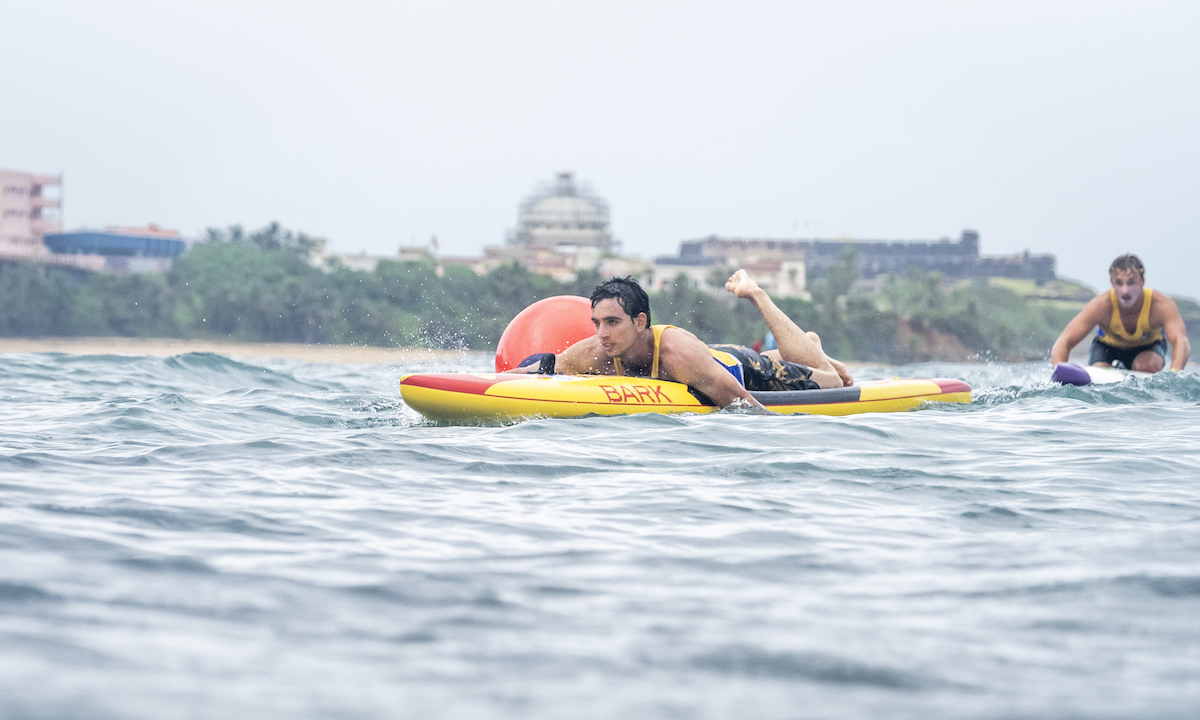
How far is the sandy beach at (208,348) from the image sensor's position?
4050cm

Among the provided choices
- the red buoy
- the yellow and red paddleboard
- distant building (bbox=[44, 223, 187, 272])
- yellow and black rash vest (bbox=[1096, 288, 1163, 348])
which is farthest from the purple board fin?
distant building (bbox=[44, 223, 187, 272])

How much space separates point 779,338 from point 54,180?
208 ft

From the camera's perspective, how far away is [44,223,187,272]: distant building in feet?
205

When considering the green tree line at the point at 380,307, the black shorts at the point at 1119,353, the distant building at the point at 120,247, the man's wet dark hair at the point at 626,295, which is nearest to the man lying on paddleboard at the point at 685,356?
the man's wet dark hair at the point at 626,295

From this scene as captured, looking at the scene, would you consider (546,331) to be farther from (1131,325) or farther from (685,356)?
(1131,325)

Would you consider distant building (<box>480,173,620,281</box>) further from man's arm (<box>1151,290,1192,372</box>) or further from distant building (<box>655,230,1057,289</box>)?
man's arm (<box>1151,290,1192,372</box>)

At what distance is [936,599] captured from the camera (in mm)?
3172

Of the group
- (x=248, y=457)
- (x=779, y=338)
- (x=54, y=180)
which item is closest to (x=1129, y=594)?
(x=248, y=457)

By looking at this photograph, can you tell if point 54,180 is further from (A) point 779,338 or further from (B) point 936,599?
(B) point 936,599

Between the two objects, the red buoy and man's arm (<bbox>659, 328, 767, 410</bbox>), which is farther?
the red buoy

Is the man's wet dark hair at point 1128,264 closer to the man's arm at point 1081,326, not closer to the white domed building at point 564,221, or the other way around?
the man's arm at point 1081,326

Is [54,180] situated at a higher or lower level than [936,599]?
higher

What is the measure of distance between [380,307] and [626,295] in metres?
41.4

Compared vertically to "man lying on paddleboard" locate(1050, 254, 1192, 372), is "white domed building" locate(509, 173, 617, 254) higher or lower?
higher
